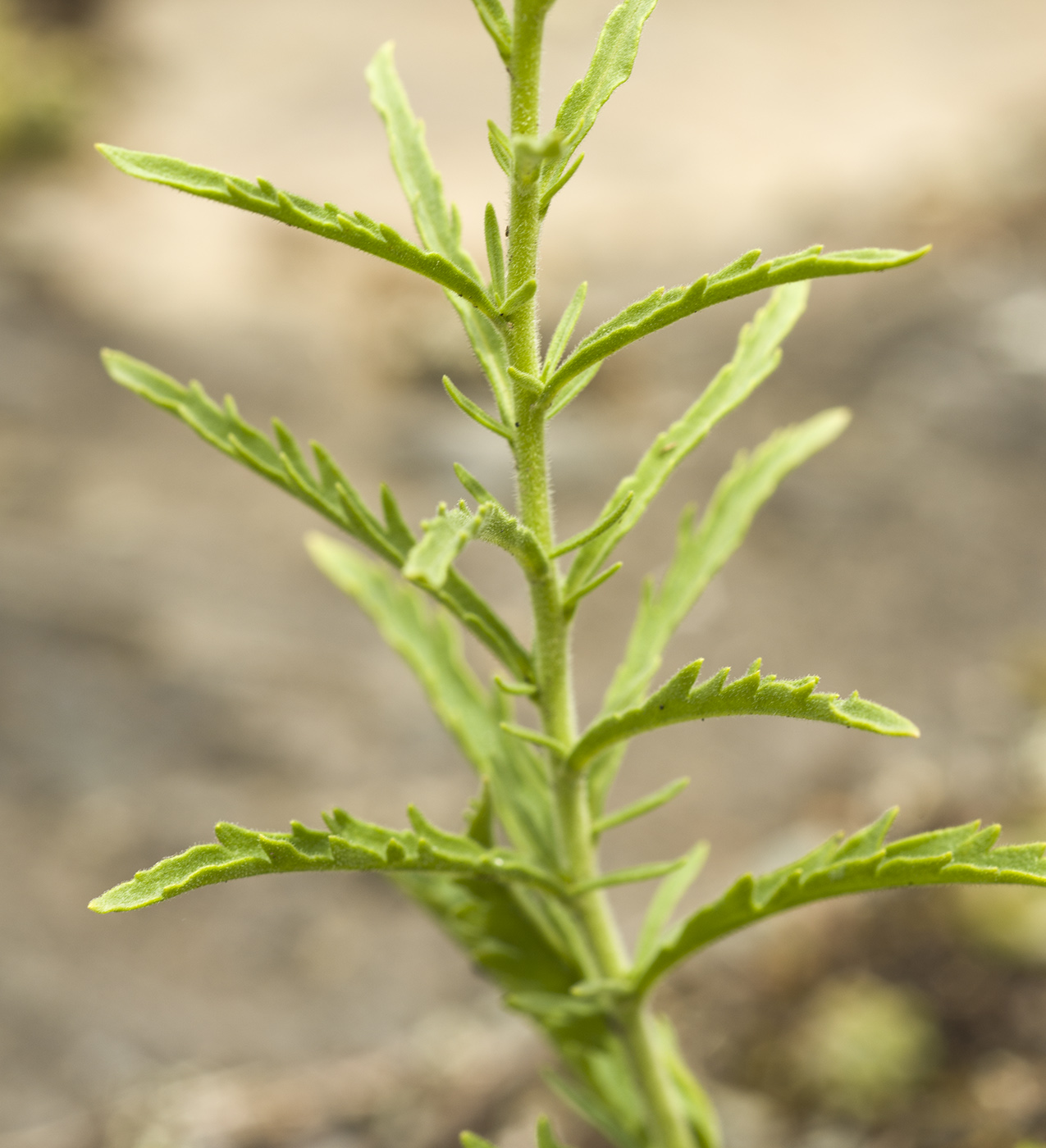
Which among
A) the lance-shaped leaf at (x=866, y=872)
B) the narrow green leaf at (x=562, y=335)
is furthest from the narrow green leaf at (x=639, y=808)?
the narrow green leaf at (x=562, y=335)

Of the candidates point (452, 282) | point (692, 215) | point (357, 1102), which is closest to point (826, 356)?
point (692, 215)

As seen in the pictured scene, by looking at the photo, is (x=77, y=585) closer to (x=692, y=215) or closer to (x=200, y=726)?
(x=200, y=726)

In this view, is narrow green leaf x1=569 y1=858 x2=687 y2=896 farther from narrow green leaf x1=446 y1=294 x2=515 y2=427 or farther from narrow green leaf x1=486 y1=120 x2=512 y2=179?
narrow green leaf x1=486 y1=120 x2=512 y2=179

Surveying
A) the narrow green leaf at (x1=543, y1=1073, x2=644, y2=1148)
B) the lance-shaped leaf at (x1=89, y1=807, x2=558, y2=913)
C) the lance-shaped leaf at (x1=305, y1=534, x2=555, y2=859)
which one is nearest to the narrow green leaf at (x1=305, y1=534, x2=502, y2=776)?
the lance-shaped leaf at (x1=305, y1=534, x2=555, y2=859)

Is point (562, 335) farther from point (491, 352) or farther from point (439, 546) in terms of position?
point (439, 546)

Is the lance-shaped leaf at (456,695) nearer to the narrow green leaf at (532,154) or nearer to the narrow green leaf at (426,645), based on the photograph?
the narrow green leaf at (426,645)

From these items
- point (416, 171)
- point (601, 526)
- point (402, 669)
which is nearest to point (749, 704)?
point (601, 526)
